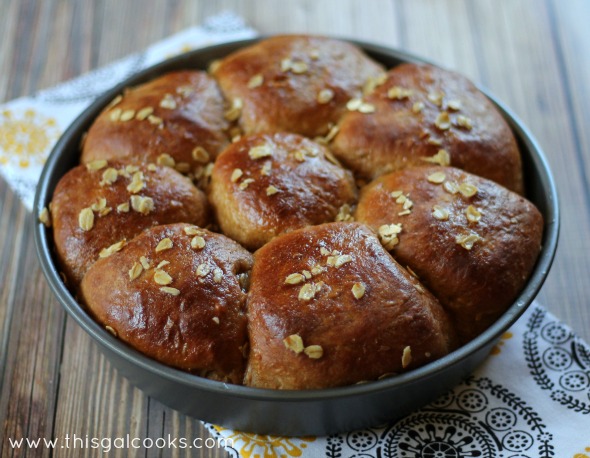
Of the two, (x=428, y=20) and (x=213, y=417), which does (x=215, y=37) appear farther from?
(x=213, y=417)

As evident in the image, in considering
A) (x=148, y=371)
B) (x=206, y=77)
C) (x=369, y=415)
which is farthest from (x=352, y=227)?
(x=206, y=77)

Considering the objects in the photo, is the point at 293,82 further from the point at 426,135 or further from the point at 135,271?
the point at 135,271

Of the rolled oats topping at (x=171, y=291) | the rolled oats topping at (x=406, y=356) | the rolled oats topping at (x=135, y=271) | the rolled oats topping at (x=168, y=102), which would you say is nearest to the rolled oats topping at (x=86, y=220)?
the rolled oats topping at (x=135, y=271)

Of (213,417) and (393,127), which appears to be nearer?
(213,417)

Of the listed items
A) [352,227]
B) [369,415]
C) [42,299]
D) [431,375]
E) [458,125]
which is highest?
[458,125]

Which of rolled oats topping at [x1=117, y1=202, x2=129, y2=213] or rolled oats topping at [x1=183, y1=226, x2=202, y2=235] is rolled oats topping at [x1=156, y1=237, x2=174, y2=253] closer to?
rolled oats topping at [x1=183, y1=226, x2=202, y2=235]

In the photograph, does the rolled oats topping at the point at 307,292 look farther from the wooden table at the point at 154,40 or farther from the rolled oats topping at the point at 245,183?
the wooden table at the point at 154,40

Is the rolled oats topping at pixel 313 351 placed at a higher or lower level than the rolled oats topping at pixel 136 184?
lower
